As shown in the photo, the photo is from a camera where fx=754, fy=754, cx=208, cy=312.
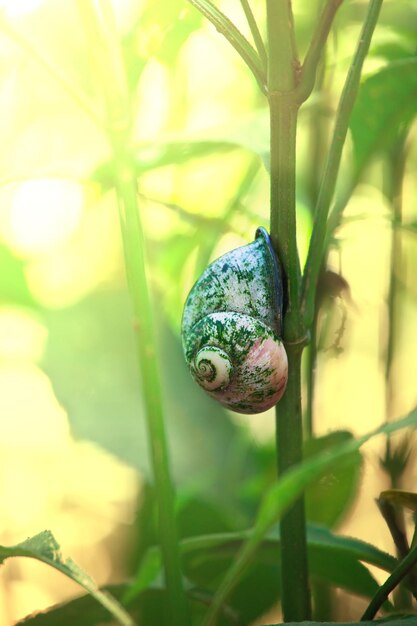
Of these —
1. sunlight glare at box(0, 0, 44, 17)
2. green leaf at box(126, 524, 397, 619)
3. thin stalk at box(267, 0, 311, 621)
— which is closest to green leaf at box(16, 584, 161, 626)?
green leaf at box(126, 524, 397, 619)

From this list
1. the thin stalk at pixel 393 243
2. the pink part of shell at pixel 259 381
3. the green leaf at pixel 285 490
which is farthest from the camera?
the thin stalk at pixel 393 243

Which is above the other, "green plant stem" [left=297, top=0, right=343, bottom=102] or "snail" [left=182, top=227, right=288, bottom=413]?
"green plant stem" [left=297, top=0, right=343, bottom=102]

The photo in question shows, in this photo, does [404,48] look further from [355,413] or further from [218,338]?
[355,413]

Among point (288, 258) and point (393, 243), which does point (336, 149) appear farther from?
point (393, 243)

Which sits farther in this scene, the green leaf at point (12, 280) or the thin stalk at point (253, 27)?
the green leaf at point (12, 280)

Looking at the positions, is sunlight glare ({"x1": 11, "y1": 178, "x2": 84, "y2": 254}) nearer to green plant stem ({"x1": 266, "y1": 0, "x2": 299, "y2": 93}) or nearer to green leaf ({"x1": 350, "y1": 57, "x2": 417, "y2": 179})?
green leaf ({"x1": 350, "y1": 57, "x2": 417, "y2": 179})

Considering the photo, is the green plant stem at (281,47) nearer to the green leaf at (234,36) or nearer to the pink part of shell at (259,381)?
the green leaf at (234,36)

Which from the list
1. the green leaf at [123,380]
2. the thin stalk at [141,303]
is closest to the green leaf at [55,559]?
the thin stalk at [141,303]
